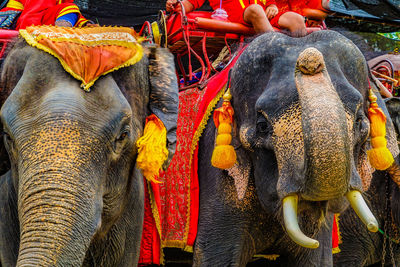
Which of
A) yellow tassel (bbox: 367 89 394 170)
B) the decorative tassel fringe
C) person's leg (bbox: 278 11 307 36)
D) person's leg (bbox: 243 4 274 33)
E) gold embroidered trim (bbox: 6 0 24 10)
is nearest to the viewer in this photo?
yellow tassel (bbox: 367 89 394 170)

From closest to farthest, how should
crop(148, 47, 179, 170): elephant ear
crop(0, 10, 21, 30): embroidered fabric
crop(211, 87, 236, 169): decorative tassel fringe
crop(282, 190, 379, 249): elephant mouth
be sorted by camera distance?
crop(282, 190, 379, 249): elephant mouth → crop(148, 47, 179, 170): elephant ear → crop(211, 87, 236, 169): decorative tassel fringe → crop(0, 10, 21, 30): embroidered fabric

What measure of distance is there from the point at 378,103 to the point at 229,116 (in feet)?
2.63

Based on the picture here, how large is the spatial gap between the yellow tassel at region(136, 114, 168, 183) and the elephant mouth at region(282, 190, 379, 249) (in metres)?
0.60

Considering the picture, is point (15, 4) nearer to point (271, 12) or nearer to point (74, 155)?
point (271, 12)

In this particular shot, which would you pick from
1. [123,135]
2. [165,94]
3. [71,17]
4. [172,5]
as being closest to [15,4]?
[71,17]

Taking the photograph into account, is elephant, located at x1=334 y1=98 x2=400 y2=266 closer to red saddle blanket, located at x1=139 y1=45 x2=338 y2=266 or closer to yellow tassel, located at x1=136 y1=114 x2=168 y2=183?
red saddle blanket, located at x1=139 y1=45 x2=338 y2=266

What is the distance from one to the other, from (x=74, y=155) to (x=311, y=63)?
113 cm

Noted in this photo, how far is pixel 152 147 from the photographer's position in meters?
3.07

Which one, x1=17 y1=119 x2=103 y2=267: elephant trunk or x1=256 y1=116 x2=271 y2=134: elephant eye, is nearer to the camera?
x1=17 y1=119 x2=103 y2=267: elephant trunk

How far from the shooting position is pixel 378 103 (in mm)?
3637

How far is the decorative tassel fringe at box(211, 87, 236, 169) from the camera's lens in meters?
3.52

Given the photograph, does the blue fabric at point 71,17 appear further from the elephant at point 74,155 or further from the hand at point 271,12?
the elephant at point 74,155

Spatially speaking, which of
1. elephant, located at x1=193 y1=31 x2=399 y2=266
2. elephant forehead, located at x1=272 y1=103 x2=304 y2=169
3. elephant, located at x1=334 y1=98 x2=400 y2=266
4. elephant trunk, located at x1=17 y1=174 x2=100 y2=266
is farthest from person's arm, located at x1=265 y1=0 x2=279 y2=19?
elephant trunk, located at x1=17 y1=174 x2=100 y2=266

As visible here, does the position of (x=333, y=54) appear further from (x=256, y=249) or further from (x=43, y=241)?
(x=43, y=241)
